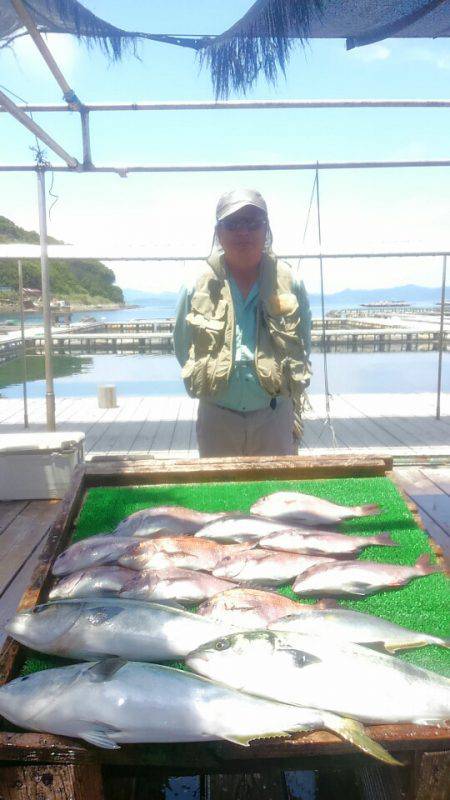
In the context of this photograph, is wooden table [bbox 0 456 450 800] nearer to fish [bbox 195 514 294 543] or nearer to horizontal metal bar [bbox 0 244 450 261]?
fish [bbox 195 514 294 543]

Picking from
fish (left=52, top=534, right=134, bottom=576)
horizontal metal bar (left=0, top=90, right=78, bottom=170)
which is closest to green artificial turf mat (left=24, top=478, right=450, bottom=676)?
fish (left=52, top=534, right=134, bottom=576)

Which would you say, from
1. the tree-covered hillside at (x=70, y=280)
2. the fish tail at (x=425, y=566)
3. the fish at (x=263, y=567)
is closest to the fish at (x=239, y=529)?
the fish at (x=263, y=567)

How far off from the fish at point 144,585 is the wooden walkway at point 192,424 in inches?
190

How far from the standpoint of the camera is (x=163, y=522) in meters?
2.60

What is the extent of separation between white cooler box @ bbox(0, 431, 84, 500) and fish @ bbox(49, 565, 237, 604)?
9.31ft

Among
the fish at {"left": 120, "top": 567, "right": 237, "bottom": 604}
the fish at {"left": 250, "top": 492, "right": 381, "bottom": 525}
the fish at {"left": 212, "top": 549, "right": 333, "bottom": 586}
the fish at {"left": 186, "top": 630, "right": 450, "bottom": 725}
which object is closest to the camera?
the fish at {"left": 186, "top": 630, "right": 450, "bottom": 725}

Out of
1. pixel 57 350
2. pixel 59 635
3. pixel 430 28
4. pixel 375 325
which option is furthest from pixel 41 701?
pixel 375 325

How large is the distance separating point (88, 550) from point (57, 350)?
29454mm

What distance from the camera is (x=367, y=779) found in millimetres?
2143

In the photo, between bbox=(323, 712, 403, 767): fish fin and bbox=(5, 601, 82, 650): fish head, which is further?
bbox=(5, 601, 82, 650): fish head

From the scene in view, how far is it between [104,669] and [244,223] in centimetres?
246

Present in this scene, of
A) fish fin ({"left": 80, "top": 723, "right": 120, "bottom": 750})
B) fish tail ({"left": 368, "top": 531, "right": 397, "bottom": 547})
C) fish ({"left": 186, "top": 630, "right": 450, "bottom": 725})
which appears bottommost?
fish fin ({"left": 80, "top": 723, "right": 120, "bottom": 750})

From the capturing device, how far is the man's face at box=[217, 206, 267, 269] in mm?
3268

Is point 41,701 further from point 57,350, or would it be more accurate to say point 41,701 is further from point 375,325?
point 375,325
